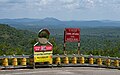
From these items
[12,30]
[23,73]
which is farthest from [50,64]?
[12,30]

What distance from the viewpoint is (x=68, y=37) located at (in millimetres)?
25797

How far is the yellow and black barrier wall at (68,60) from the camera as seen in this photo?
22.1 metres

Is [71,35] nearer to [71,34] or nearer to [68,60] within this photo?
[71,34]

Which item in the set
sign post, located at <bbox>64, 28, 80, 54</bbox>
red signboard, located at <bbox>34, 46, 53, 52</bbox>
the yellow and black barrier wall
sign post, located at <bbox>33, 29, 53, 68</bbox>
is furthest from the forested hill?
red signboard, located at <bbox>34, 46, 53, 52</bbox>

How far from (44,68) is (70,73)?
2876 millimetres

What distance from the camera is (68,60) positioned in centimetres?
2547

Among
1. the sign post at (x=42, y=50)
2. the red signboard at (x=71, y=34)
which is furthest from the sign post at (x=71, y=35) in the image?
the sign post at (x=42, y=50)

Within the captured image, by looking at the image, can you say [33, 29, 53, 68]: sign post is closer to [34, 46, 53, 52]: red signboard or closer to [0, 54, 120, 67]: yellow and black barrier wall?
[34, 46, 53, 52]: red signboard

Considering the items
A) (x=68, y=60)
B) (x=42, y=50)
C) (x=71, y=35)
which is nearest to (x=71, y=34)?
(x=71, y=35)

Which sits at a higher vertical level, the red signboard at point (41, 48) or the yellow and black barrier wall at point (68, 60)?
the red signboard at point (41, 48)

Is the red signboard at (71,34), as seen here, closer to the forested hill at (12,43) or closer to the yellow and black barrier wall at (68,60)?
the yellow and black barrier wall at (68,60)

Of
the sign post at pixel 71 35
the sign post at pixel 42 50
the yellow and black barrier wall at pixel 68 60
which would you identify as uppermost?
the sign post at pixel 71 35

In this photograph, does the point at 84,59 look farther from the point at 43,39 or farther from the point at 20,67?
A: the point at 20,67

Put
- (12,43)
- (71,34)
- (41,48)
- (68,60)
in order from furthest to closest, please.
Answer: (12,43) → (71,34) → (68,60) → (41,48)
